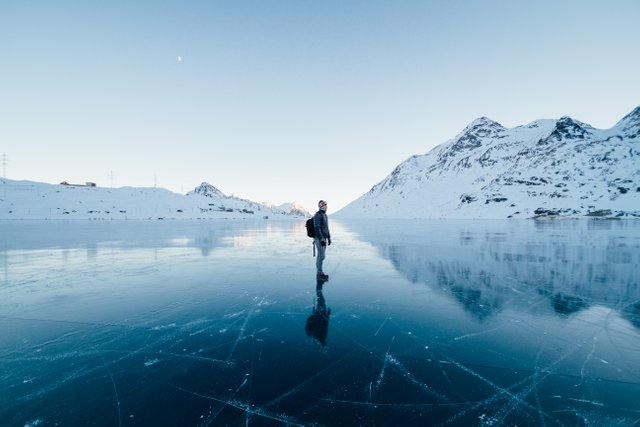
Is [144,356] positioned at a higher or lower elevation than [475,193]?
lower

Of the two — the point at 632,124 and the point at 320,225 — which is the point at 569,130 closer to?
the point at 632,124

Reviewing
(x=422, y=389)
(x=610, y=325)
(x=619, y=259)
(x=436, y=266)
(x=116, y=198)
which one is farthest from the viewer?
(x=116, y=198)

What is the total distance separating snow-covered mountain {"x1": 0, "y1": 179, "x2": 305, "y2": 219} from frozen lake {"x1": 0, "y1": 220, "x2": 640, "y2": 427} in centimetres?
10666

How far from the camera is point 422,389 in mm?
3521

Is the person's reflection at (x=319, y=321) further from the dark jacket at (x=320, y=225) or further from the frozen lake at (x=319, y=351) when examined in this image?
the dark jacket at (x=320, y=225)

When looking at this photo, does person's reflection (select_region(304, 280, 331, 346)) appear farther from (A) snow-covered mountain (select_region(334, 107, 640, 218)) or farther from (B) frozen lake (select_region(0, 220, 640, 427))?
(A) snow-covered mountain (select_region(334, 107, 640, 218))

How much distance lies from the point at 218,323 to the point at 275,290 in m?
2.49

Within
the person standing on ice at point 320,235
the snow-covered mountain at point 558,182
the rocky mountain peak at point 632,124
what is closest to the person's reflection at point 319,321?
the person standing on ice at point 320,235

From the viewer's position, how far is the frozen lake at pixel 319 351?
124 inches

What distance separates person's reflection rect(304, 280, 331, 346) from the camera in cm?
506

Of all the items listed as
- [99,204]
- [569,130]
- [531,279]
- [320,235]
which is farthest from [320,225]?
[569,130]

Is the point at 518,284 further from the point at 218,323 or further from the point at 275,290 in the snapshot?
the point at 218,323

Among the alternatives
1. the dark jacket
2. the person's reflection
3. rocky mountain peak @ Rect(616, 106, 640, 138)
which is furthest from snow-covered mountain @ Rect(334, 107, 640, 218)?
the person's reflection

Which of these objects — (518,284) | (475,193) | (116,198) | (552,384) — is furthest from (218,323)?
(475,193)
